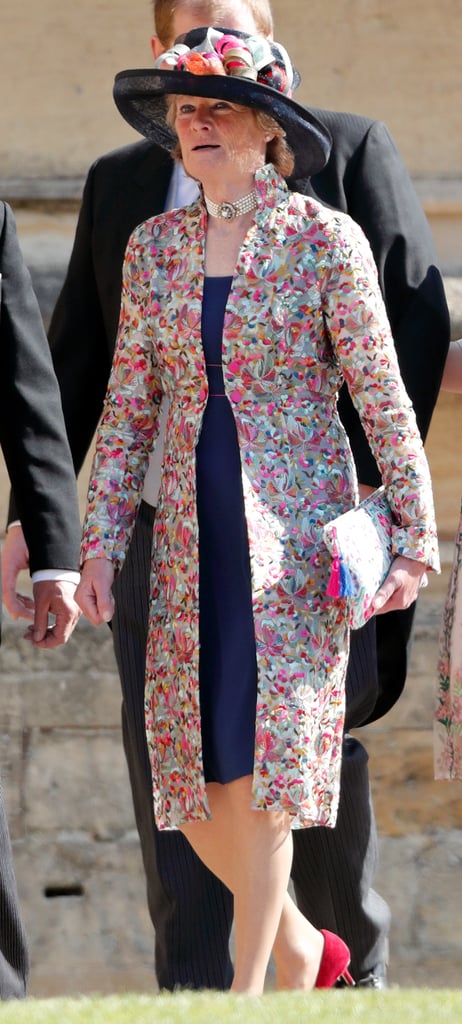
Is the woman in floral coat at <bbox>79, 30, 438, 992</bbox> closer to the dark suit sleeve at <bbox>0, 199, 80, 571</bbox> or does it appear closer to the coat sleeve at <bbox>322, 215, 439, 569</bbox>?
the coat sleeve at <bbox>322, 215, 439, 569</bbox>

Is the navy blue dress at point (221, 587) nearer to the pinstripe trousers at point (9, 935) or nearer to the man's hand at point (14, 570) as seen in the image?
Result: the pinstripe trousers at point (9, 935)

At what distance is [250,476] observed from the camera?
13.4ft

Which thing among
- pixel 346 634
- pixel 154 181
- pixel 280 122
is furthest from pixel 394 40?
pixel 346 634

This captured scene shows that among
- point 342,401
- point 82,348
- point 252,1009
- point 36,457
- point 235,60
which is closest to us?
point 252,1009

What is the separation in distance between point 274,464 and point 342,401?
0.67 metres

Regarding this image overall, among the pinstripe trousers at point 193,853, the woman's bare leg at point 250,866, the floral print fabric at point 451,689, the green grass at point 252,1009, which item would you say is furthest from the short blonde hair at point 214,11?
the green grass at point 252,1009

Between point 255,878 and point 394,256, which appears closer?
point 255,878

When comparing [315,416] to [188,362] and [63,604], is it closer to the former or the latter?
[188,362]

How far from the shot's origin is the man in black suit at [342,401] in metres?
4.66

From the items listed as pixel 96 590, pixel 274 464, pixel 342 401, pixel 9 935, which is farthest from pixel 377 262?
pixel 9 935

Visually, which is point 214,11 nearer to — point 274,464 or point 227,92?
point 227,92

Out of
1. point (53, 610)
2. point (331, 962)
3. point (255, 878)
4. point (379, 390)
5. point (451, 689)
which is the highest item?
point (379, 390)

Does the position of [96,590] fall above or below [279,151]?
below

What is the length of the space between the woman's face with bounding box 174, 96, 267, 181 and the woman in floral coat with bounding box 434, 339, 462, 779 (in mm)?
944
